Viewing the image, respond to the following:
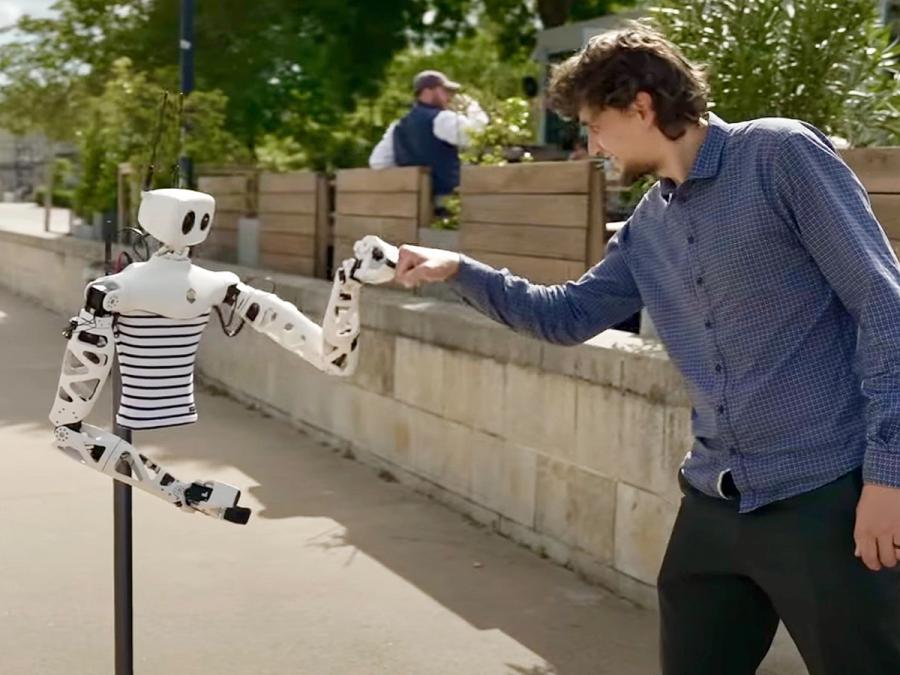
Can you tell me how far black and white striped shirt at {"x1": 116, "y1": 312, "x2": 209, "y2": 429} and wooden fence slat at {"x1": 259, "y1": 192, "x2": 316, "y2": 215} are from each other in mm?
6619

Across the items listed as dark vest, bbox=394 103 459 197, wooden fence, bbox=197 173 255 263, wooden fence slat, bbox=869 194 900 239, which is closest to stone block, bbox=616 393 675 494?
A: wooden fence slat, bbox=869 194 900 239

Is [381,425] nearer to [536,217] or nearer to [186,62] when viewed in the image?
[536,217]

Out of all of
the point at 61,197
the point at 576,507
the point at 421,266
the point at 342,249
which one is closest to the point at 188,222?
the point at 421,266

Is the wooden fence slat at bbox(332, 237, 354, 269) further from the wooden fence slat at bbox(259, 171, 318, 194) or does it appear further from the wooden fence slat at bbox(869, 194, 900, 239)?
the wooden fence slat at bbox(869, 194, 900, 239)

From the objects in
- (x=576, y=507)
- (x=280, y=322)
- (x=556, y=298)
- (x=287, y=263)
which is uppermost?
(x=556, y=298)

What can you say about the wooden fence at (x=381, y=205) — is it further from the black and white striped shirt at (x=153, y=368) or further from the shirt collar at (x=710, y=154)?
the shirt collar at (x=710, y=154)

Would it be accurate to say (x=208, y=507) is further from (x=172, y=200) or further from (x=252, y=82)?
(x=252, y=82)

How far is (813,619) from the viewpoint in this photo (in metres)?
2.43

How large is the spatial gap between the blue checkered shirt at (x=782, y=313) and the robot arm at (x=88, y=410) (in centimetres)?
125

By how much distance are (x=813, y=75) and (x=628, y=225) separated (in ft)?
10.9

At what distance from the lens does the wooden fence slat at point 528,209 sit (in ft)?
20.9

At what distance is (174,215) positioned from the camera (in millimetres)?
3217

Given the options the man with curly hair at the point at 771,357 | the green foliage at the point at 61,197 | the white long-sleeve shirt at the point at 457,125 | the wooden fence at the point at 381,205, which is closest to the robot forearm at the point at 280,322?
the man with curly hair at the point at 771,357

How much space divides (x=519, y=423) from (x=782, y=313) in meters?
3.67
